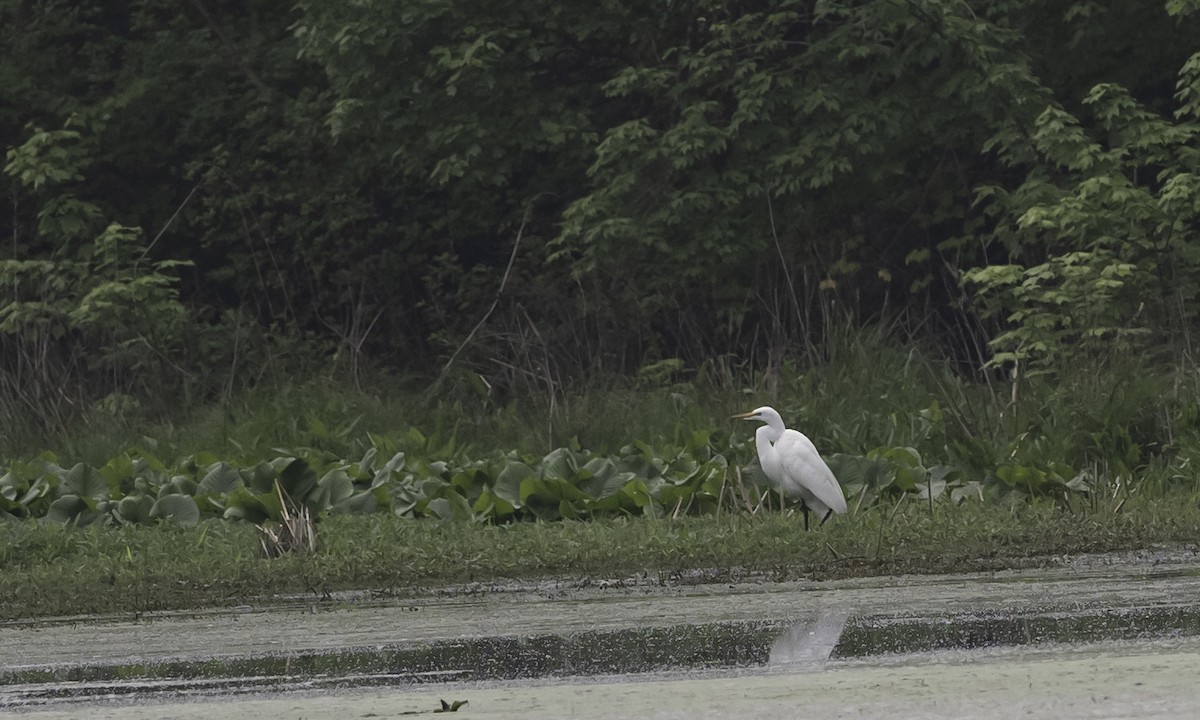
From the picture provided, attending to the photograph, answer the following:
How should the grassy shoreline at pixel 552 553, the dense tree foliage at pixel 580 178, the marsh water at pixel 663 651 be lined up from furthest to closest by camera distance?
the dense tree foliage at pixel 580 178 < the grassy shoreline at pixel 552 553 < the marsh water at pixel 663 651

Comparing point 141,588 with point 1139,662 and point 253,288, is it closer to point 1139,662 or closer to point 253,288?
point 1139,662

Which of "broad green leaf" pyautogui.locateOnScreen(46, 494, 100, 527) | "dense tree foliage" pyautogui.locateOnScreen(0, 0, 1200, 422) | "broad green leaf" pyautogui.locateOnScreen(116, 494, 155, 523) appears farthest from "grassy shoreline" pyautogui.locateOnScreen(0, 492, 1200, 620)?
"dense tree foliage" pyautogui.locateOnScreen(0, 0, 1200, 422)

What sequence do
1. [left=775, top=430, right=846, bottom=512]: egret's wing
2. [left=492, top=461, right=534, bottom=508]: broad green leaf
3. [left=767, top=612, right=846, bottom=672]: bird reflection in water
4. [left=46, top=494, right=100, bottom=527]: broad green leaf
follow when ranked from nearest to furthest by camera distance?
[left=767, top=612, right=846, bottom=672]: bird reflection in water
[left=775, top=430, right=846, bottom=512]: egret's wing
[left=492, top=461, right=534, bottom=508]: broad green leaf
[left=46, top=494, right=100, bottom=527]: broad green leaf

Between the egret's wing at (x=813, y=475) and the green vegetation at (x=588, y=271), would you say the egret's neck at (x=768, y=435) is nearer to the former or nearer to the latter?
the green vegetation at (x=588, y=271)

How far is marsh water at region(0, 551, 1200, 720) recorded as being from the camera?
5.27 metres

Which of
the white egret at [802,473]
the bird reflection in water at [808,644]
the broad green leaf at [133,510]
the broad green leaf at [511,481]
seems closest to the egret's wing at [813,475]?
the white egret at [802,473]

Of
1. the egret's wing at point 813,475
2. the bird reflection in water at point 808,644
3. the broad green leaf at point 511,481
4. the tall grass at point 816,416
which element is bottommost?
the tall grass at point 816,416

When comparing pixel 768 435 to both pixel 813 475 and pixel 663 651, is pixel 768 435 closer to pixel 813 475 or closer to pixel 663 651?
pixel 813 475

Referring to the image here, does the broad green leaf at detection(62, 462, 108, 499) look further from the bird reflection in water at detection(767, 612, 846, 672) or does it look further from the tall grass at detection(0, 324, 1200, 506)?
the bird reflection in water at detection(767, 612, 846, 672)

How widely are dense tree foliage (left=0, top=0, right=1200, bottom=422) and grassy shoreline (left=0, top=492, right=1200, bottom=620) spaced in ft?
17.4

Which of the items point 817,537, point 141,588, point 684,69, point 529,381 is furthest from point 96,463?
point 684,69

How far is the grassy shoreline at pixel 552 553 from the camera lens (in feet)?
29.1

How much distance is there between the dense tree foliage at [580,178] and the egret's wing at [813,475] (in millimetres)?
4957

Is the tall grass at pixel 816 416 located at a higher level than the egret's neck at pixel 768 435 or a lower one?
lower
